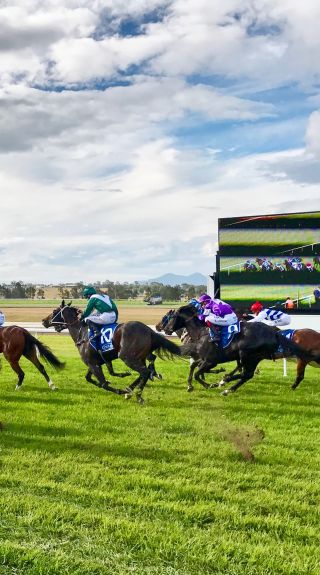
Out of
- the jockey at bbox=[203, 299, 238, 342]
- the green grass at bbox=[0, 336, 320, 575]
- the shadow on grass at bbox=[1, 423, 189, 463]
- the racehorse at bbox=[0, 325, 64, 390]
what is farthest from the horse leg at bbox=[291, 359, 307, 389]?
the shadow on grass at bbox=[1, 423, 189, 463]

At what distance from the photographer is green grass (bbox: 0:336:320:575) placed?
11.4 feet

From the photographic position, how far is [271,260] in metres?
27.4

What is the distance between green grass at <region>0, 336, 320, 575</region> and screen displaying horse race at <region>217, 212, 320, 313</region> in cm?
1870

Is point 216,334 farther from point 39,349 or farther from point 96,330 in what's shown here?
point 39,349

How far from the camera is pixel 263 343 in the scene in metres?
10.1

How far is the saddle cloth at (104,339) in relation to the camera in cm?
960

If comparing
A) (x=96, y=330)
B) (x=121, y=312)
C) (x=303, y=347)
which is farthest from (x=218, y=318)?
(x=121, y=312)

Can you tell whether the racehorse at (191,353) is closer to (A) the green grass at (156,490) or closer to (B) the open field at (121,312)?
(A) the green grass at (156,490)

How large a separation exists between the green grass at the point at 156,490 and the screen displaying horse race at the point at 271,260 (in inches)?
736

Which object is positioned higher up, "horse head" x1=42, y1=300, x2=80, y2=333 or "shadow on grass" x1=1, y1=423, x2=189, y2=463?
"horse head" x1=42, y1=300, x2=80, y2=333

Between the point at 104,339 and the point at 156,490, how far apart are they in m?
5.07

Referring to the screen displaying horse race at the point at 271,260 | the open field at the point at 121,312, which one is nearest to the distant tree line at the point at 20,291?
the open field at the point at 121,312

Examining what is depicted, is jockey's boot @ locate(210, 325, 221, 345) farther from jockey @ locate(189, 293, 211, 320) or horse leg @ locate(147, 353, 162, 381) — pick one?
horse leg @ locate(147, 353, 162, 381)

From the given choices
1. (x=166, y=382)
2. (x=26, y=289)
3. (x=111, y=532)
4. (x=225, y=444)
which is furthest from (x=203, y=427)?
(x=26, y=289)
